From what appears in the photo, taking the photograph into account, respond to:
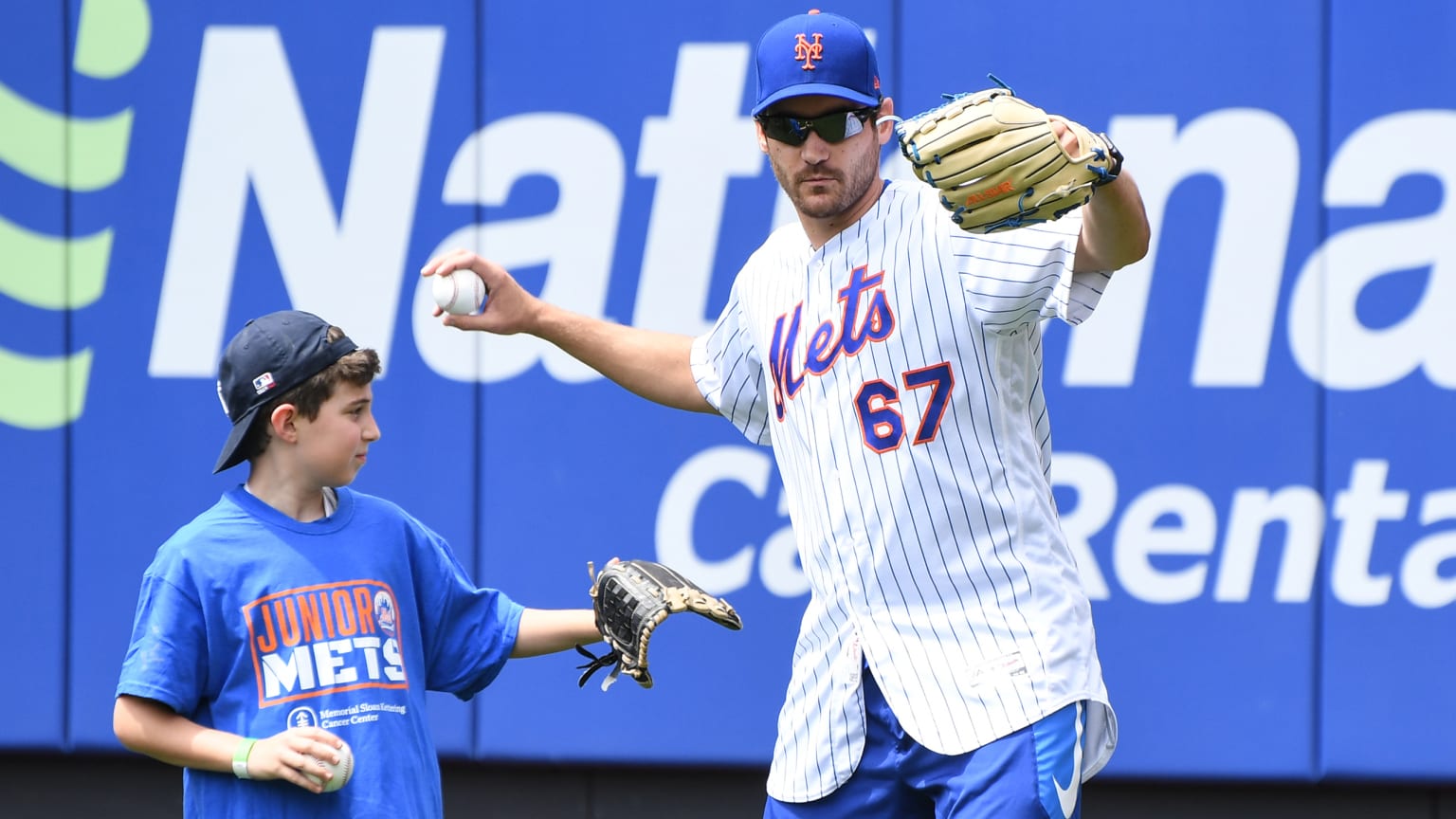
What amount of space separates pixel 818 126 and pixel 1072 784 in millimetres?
1073

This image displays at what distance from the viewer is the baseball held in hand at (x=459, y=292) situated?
268 centimetres

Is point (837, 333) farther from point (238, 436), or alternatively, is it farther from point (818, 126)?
point (238, 436)

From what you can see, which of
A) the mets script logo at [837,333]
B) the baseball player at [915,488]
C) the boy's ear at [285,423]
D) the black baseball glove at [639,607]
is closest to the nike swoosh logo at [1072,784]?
the baseball player at [915,488]

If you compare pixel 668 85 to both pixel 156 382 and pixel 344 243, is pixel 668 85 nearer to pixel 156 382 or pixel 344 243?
pixel 344 243

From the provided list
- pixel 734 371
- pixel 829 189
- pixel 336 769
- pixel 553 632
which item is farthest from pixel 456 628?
pixel 829 189

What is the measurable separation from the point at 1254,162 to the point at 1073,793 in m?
2.22

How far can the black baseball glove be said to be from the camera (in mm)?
2504

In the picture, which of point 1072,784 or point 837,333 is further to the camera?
point 837,333

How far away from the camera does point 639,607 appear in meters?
2.52

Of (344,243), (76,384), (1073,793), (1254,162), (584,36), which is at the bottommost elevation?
(1073,793)

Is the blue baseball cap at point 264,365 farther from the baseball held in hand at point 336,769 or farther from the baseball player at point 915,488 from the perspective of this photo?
the baseball player at point 915,488

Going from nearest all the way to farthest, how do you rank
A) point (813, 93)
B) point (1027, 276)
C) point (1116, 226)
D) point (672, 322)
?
1. point (1116, 226)
2. point (1027, 276)
3. point (813, 93)
4. point (672, 322)

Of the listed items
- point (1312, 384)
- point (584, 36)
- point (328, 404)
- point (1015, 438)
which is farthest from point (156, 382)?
point (1312, 384)

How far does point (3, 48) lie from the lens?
4.37m
